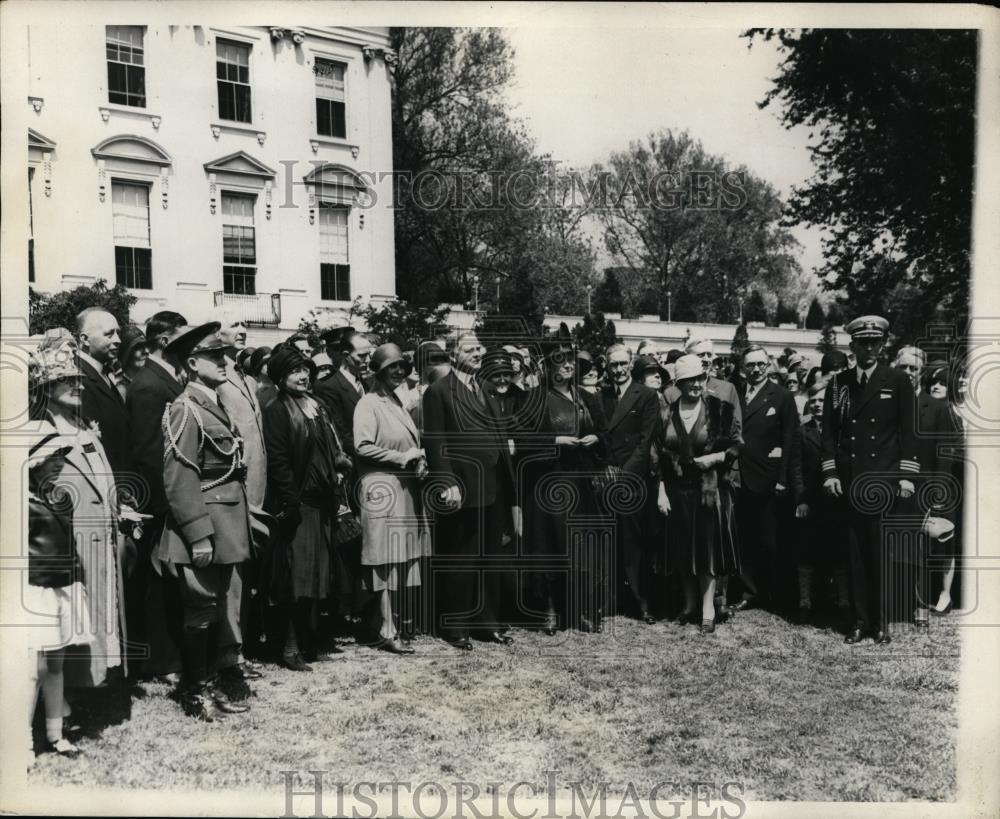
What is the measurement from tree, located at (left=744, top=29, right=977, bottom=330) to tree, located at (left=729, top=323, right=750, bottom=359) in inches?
22.9

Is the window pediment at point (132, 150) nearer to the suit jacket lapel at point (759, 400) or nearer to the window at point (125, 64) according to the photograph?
the window at point (125, 64)

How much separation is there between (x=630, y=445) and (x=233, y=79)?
320cm

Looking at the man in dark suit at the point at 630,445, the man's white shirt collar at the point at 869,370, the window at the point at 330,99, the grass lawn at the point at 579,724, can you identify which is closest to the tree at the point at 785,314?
the man's white shirt collar at the point at 869,370

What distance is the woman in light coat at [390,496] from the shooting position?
598cm

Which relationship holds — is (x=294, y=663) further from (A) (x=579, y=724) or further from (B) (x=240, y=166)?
(B) (x=240, y=166)

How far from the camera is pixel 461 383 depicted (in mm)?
6047

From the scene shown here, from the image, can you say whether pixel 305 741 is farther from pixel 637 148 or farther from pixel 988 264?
pixel 988 264

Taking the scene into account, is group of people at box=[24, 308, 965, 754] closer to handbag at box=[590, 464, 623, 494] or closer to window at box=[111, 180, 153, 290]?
handbag at box=[590, 464, 623, 494]

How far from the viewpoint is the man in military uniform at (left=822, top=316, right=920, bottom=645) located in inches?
238

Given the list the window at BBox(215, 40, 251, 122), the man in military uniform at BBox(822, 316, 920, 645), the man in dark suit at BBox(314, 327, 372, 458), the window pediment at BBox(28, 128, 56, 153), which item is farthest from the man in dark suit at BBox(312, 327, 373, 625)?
the man in military uniform at BBox(822, 316, 920, 645)

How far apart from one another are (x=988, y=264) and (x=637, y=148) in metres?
2.05

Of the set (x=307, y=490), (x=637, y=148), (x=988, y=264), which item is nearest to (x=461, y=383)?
(x=307, y=490)

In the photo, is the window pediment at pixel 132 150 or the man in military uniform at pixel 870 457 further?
the man in military uniform at pixel 870 457

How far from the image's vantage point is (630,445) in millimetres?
6480
